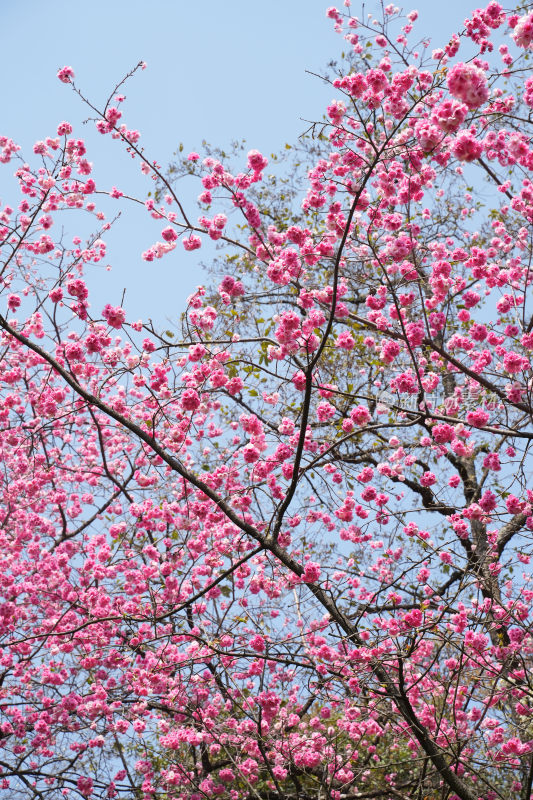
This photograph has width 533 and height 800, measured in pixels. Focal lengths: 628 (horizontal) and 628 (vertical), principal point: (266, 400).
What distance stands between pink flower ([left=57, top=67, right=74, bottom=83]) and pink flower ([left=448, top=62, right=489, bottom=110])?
4.39m

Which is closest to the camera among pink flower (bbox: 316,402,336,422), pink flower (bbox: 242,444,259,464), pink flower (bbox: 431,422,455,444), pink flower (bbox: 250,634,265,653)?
pink flower (bbox: 431,422,455,444)

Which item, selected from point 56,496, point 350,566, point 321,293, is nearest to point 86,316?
point 321,293

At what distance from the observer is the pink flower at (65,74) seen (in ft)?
19.6

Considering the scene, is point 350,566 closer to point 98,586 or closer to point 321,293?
point 98,586

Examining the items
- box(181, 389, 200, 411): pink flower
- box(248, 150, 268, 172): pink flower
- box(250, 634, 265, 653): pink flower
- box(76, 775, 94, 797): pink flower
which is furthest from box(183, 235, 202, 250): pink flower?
box(76, 775, 94, 797): pink flower

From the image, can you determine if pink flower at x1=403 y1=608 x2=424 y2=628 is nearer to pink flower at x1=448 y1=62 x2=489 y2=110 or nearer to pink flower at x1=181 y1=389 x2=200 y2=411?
pink flower at x1=181 y1=389 x2=200 y2=411

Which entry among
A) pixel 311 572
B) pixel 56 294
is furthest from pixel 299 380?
pixel 56 294

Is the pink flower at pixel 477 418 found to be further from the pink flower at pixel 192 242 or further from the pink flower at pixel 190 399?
the pink flower at pixel 192 242

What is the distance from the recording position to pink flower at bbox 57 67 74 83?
598 cm

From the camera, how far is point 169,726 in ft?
20.1

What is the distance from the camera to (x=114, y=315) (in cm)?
A: 486

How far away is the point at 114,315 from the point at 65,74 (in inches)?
111

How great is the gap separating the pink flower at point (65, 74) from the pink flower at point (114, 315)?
8.74 feet

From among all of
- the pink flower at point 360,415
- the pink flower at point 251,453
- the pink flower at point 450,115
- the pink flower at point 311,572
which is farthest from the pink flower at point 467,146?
the pink flower at point 311,572
